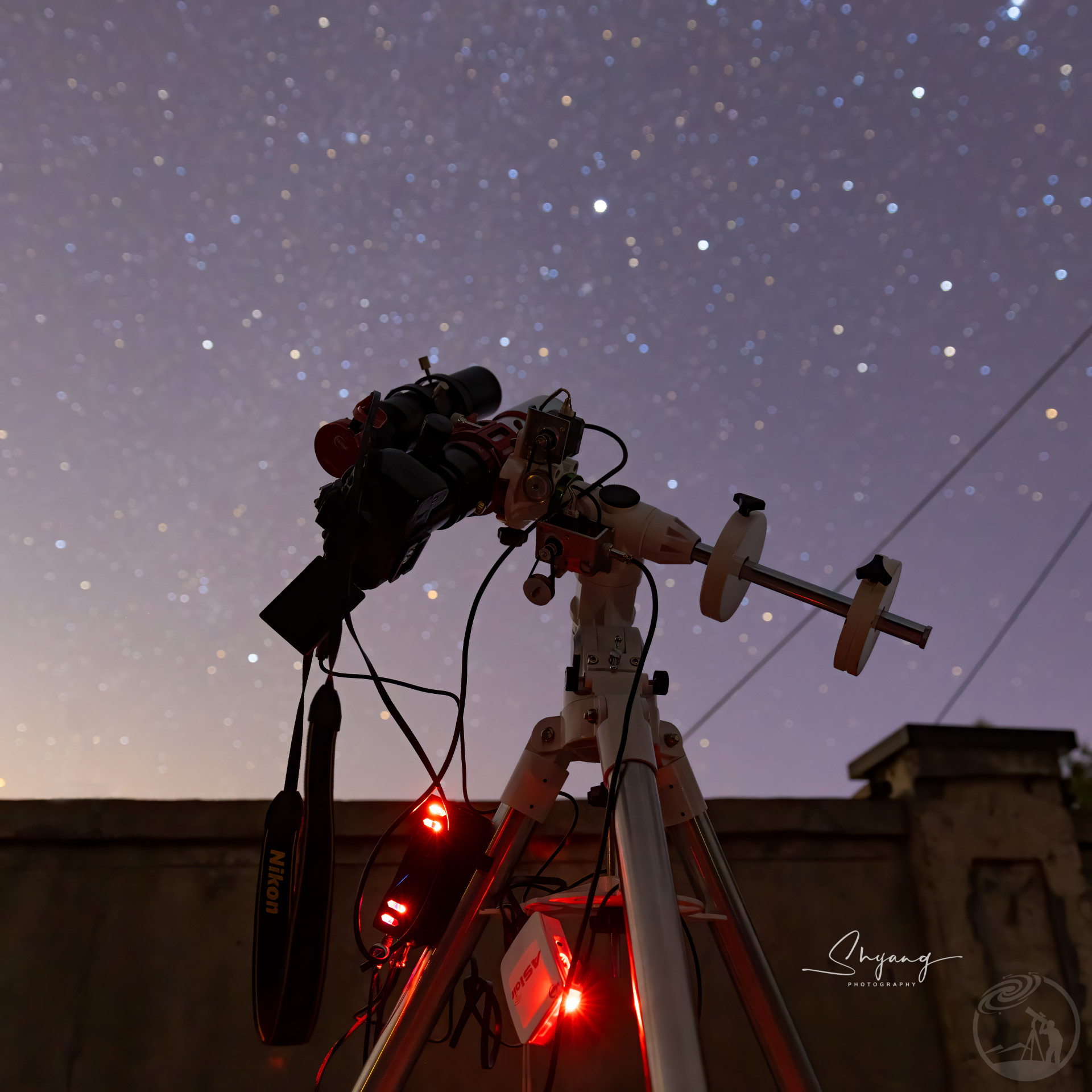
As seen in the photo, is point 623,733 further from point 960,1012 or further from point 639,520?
point 960,1012

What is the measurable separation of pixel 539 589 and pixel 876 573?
58 centimetres

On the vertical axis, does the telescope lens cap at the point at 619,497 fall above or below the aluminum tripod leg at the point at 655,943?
above

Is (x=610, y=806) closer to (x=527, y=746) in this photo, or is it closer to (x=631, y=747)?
(x=631, y=747)

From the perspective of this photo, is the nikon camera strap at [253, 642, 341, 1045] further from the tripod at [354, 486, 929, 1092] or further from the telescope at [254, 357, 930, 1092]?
the tripod at [354, 486, 929, 1092]

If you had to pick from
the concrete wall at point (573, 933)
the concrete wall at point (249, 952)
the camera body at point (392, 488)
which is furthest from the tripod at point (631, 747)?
the concrete wall at point (573, 933)

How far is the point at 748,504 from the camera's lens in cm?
130

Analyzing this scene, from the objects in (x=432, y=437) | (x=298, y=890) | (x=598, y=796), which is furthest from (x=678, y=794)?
(x=432, y=437)

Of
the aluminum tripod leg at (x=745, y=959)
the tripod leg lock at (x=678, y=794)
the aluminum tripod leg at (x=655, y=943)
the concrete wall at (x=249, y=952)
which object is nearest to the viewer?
the aluminum tripod leg at (x=655, y=943)

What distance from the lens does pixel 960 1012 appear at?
6.95 ft

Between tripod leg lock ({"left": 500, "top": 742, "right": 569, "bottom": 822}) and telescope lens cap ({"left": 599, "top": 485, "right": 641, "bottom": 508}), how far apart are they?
43cm

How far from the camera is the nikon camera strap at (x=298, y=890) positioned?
3.32 ft

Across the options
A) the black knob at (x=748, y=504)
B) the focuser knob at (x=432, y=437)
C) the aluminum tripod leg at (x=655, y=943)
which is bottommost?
the aluminum tripod leg at (x=655, y=943)

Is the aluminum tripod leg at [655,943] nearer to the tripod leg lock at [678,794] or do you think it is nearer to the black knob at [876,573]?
the tripod leg lock at [678,794]

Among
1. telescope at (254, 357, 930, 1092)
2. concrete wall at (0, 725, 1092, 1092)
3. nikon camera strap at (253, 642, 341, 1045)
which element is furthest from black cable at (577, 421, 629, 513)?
concrete wall at (0, 725, 1092, 1092)
